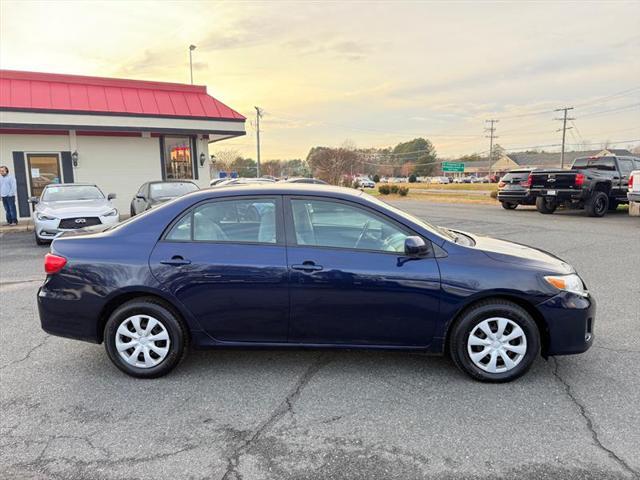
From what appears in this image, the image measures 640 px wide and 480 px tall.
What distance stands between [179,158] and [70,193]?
6694 mm

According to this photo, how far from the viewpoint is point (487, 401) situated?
11.2 feet

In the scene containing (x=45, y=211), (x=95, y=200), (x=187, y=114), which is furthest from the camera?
(x=187, y=114)

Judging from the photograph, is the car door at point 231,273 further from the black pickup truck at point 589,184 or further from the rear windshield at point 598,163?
the rear windshield at point 598,163

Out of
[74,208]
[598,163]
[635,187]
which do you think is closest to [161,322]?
[74,208]

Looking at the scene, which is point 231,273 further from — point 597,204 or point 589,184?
point 597,204

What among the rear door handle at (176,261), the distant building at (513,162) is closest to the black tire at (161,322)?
the rear door handle at (176,261)

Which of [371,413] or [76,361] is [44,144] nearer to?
[76,361]

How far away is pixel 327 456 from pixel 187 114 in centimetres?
1610

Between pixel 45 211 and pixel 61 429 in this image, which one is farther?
pixel 45 211

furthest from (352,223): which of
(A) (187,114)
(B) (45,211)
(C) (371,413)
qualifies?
(A) (187,114)

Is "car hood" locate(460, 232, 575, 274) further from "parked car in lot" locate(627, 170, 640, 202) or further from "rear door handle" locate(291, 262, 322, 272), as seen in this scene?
"parked car in lot" locate(627, 170, 640, 202)

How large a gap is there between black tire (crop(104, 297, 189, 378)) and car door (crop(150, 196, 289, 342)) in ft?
0.59

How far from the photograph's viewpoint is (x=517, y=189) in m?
18.7

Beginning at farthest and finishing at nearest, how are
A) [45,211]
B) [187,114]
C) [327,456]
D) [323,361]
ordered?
[187,114]
[45,211]
[323,361]
[327,456]
